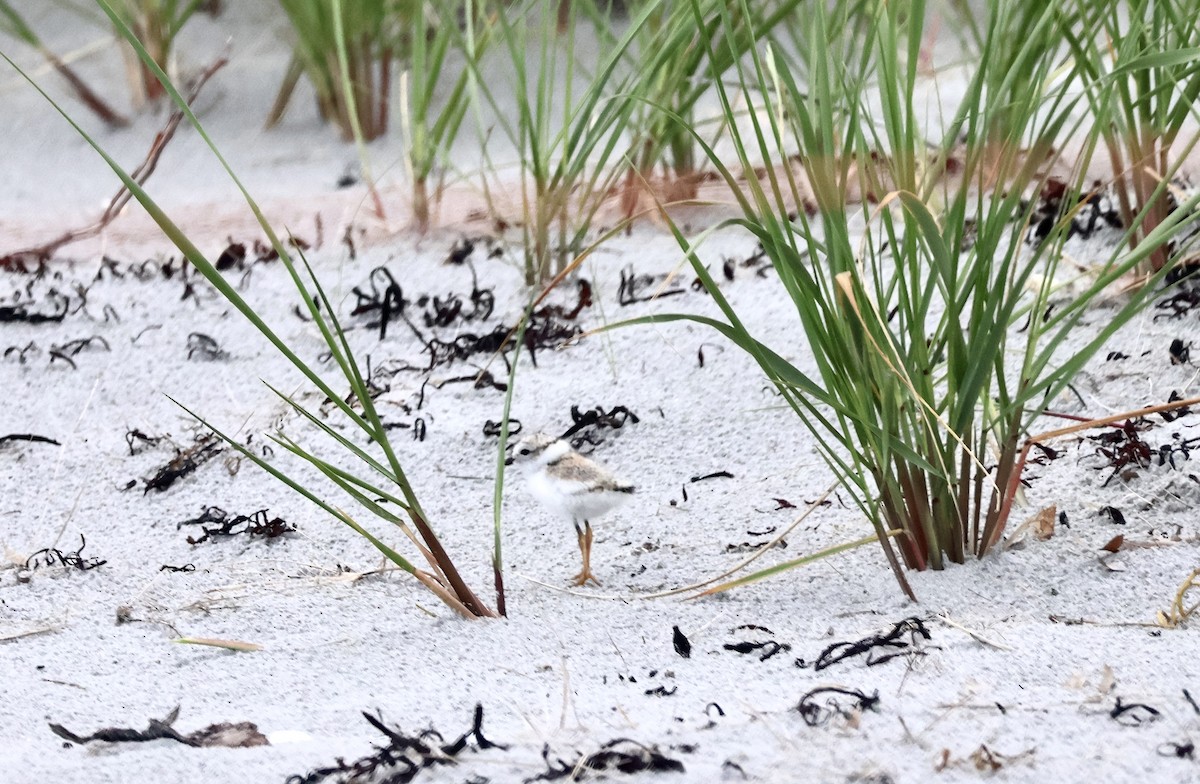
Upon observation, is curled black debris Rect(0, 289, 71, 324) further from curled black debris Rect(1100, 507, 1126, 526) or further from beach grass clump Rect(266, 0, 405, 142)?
curled black debris Rect(1100, 507, 1126, 526)

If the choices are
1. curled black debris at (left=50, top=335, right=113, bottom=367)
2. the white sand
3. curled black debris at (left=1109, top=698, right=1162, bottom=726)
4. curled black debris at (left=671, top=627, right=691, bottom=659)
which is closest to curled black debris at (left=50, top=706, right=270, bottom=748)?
the white sand

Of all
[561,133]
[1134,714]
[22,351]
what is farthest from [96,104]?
[1134,714]

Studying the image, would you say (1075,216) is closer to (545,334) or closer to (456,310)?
(545,334)

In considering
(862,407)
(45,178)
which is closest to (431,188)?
(45,178)

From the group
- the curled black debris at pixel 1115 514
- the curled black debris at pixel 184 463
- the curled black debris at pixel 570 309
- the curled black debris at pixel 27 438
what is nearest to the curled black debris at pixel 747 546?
the curled black debris at pixel 1115 514

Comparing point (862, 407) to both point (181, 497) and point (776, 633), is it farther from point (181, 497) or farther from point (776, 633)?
point (181, 497)
